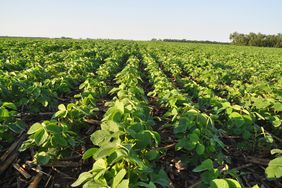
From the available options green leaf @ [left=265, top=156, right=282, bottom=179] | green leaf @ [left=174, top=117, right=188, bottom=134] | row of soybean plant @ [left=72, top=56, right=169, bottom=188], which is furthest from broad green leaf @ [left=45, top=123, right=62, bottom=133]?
green leaf @ [left=265, top=156, right=282, bottom=179]

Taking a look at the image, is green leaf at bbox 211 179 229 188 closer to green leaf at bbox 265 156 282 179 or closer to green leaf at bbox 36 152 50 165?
green leaf at bbox 265 156 282 179

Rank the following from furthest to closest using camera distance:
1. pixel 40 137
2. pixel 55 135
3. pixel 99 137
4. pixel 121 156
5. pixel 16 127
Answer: pixel 16 127 → pixel 55 135 → pixel 40 137 → pixel 99 137 → pixel 121 156

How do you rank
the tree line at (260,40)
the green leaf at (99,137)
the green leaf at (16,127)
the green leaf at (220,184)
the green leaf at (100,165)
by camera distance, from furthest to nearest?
the tree line at (260,40)
the green leaf at (16,127)
the green leaf at (99,137)
the green leaf at (100,165)
the green leaf at (220,184)

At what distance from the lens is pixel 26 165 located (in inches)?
121

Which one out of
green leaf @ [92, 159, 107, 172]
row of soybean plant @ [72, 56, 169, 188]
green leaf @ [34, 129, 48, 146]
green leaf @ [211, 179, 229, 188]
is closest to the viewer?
green leaf @ [211, 179, 229, 188]

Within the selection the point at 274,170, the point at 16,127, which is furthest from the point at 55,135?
the point at 274,170

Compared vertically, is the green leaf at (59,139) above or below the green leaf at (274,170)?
below

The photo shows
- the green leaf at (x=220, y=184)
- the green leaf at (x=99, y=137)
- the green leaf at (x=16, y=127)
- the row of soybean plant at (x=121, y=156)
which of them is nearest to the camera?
the green leaf at (x=220, y=184)

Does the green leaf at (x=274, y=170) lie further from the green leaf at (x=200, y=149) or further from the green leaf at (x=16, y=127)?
the green leaf at (x=16, y=127)

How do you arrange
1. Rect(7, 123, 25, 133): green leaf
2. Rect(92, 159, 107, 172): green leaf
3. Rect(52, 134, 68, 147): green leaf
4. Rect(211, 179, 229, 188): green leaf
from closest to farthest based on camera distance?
Rect(211, 179, 229, 188): green leaf, Rect(92, 159, 107, 172): green leaf, Rect(52, 134, 68, 147): green leaf, Rect(7, 123, 25, 133): green leaf

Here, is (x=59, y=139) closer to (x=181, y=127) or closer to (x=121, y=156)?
(x=121, y=156)

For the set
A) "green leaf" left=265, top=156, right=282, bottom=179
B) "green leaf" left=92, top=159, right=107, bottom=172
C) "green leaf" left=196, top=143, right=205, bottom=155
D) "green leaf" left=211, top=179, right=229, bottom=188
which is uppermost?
"green leaf" left=211, top=179, right=229, bottom=188

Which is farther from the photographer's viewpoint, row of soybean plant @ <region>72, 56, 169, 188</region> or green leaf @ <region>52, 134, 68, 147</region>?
green leaf @ <region>52, 134, 68, 147</region>

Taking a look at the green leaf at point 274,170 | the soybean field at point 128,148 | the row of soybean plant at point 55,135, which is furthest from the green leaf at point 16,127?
the green leaf at point 274,170
